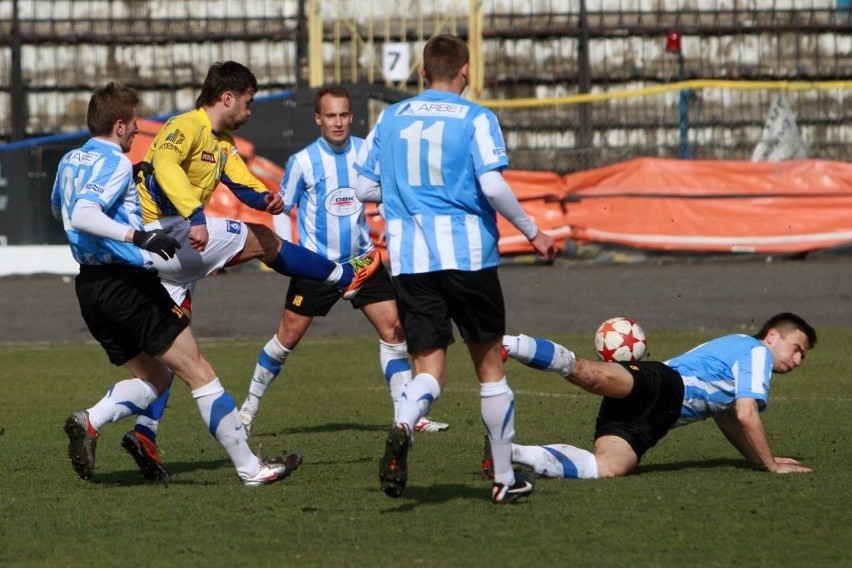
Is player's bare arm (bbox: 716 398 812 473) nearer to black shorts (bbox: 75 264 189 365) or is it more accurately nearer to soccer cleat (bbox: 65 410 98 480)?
black shorts (bbox: 75 264 189 365)

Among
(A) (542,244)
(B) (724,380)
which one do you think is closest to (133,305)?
(A) (542,244)

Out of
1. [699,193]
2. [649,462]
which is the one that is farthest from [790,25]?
[649,462]

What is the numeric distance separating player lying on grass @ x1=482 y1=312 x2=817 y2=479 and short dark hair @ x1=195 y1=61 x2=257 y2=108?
2144 mm

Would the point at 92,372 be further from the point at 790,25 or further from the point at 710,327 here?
the point at 790,25

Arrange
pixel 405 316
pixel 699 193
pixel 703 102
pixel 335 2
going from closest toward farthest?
pixel 405 316 < pixel 699 193 < pixel 703 102 < pixel 335 2

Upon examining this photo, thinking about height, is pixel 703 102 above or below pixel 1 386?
above

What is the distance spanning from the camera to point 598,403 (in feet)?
32.1

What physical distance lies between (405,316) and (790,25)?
19.7 meters

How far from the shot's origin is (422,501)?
6.34 m

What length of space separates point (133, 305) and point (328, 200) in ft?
9.23

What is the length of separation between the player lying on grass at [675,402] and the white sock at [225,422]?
1.24 meters

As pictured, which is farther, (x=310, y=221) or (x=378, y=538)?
(x=310, y=221)

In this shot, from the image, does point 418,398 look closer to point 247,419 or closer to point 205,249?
point 205,249

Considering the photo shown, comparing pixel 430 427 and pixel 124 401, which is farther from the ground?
pixel 124 401
